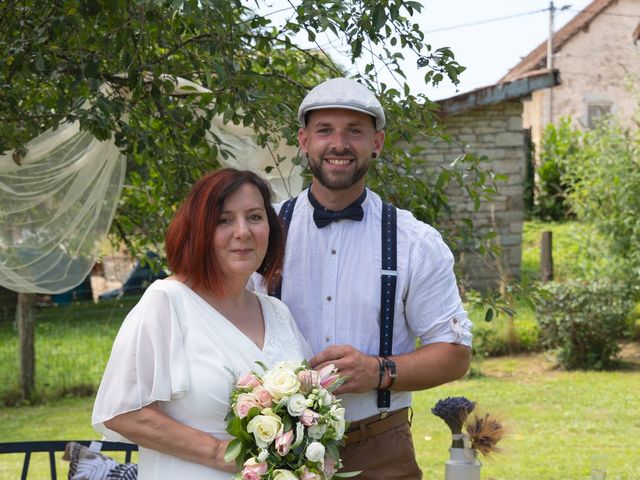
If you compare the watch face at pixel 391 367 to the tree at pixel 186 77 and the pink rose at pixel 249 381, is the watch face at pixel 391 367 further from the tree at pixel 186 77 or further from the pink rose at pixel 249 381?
the tree at pixel 186 77

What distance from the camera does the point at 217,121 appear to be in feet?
16.1

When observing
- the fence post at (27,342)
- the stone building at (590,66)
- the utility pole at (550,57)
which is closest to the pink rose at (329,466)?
the fence post at (27,342)

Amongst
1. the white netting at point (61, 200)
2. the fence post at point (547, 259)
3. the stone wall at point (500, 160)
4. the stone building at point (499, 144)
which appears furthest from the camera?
the stone wall at point (500, 160)

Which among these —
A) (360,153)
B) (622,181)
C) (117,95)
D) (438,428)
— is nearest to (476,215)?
(622,181)

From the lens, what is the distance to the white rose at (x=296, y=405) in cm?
245

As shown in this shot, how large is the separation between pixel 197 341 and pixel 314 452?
411mm

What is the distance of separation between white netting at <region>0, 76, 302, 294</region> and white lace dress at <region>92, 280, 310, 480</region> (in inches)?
88.9

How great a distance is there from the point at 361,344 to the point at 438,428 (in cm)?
670

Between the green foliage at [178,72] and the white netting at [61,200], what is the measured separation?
0.70 ft

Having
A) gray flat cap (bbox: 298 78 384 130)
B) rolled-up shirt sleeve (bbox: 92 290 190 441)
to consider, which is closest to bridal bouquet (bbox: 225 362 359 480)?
rolled-up shirt sleeve (bbox: 92 290 190 441)

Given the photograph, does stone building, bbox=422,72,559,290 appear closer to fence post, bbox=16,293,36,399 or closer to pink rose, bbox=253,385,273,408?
fence post, bbox=16,293,36,399

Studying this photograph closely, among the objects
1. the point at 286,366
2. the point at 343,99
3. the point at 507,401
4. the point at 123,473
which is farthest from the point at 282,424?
the point at 507,401

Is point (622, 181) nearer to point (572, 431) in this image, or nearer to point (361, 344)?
point (572, 431)

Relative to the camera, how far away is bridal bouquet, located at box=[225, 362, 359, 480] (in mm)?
2441
